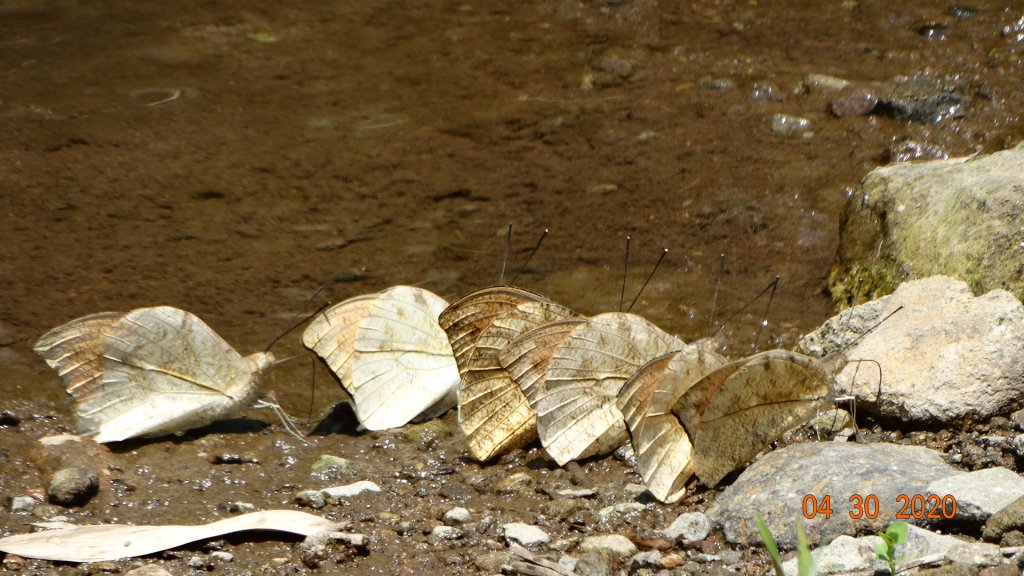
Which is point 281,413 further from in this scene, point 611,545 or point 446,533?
point 611,545

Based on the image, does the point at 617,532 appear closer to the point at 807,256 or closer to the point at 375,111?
the point at 807,256

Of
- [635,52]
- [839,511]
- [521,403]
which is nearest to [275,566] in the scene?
[521,403]

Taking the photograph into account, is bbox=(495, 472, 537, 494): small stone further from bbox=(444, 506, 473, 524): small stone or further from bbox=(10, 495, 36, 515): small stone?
bbox=(10, 495, 36, 515): small stone

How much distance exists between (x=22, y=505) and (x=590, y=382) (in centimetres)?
216

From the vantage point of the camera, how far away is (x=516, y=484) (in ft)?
14.1

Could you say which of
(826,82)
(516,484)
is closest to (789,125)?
(826,82)

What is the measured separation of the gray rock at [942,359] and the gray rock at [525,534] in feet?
4.32

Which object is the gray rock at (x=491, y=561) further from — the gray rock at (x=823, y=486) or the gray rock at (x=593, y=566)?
the gray rock at (x=823, y=486)

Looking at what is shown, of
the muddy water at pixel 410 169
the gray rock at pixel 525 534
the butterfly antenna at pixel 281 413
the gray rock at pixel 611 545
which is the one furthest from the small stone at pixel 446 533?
the butterfly antenna at pixel 281 413

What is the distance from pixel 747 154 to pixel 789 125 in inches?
17.4

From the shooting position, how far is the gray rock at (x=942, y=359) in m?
4.00

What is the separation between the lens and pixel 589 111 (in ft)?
25.0

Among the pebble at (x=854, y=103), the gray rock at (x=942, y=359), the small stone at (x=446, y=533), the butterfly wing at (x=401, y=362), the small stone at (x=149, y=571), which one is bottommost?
the small stone at (x=149, y=571)

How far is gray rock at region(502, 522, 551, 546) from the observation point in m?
3.74
